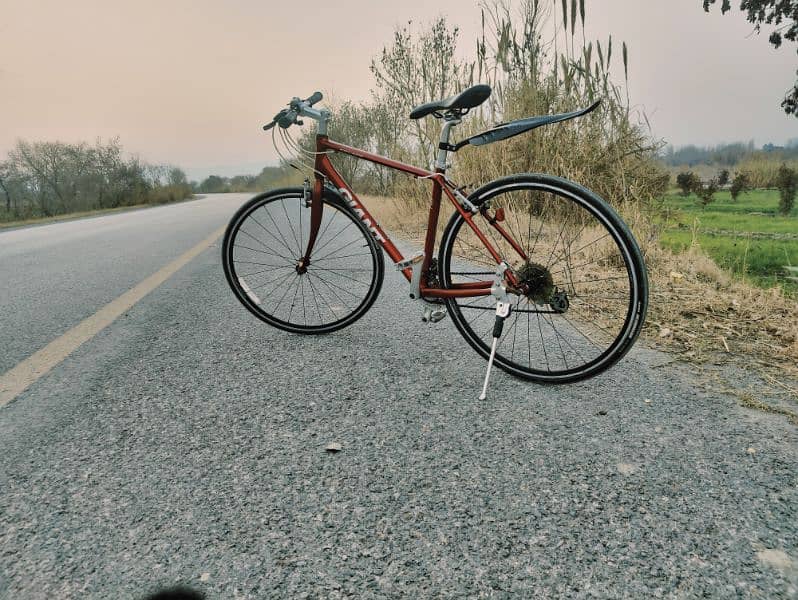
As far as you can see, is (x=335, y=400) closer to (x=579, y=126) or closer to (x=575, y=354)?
(x=575, y=354)

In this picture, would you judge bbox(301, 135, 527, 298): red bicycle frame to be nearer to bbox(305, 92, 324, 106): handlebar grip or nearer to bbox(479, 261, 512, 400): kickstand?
bbox(479, 261, 512, 400): kickstand

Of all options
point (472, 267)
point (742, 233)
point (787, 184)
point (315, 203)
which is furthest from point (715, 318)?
point (787, 184)

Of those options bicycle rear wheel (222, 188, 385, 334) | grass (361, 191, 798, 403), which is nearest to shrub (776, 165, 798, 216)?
grass (361, 191, 798, 403)

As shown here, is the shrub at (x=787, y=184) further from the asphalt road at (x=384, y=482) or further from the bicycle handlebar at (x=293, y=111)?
the asphalt road at (x=384, y=482)

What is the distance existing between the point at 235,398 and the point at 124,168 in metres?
49.5

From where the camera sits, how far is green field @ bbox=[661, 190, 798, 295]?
505 centimetres

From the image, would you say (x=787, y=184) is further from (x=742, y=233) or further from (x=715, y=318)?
(x=715, y=318)

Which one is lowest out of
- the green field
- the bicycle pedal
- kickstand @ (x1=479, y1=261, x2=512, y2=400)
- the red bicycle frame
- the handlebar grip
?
the green field

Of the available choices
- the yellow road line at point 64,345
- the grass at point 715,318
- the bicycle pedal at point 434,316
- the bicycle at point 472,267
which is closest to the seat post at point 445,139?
the bicycle at point 472,267

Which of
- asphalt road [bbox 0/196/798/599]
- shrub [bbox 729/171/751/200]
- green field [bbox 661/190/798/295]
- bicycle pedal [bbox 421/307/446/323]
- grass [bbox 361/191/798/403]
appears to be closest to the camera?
asphalt road [bbox 0/196/798/599]

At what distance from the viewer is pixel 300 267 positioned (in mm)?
3443

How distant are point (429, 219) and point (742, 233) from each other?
1991cm

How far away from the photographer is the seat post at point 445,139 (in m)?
2.55

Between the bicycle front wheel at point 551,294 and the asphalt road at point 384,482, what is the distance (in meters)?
0.17
